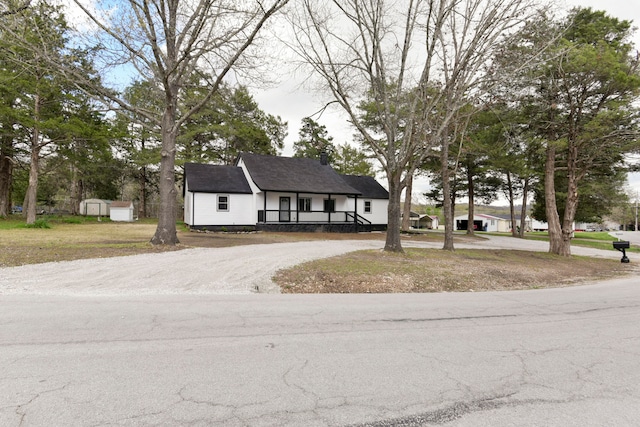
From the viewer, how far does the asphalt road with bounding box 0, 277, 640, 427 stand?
8.07ft

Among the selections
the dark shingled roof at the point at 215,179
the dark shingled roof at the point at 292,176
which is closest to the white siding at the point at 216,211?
the dark shingled roof at the point at 215,179

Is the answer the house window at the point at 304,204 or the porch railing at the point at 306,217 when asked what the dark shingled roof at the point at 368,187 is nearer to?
the porch railing at the point at 306,217

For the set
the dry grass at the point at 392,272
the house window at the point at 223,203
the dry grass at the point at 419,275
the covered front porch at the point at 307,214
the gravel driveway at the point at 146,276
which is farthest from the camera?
the covered front porch at the point at 307,214

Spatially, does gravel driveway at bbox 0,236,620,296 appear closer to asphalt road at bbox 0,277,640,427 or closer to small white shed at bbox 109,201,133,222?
asphalt road at bbox 0,277,640,427

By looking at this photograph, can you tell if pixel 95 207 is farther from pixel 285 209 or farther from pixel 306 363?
pixel 306 363

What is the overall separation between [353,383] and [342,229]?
22.2 metres

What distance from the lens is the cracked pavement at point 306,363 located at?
2.46 meters

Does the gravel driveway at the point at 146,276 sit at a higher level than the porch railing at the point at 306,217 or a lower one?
lower

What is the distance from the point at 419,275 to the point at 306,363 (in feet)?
19.9

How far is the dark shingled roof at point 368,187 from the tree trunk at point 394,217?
1650 cm

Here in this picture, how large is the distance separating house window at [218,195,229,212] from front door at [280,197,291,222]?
3.79 metres

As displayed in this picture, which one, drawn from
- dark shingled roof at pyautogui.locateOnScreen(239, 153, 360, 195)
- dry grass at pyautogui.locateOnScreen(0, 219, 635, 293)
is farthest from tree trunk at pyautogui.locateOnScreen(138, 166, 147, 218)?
dry grass at pyautogui.locateOnScreen(0, 219, 635, 293)

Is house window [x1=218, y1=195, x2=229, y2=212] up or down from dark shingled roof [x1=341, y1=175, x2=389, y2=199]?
down

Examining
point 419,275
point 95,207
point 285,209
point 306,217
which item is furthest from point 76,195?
point 419,275
